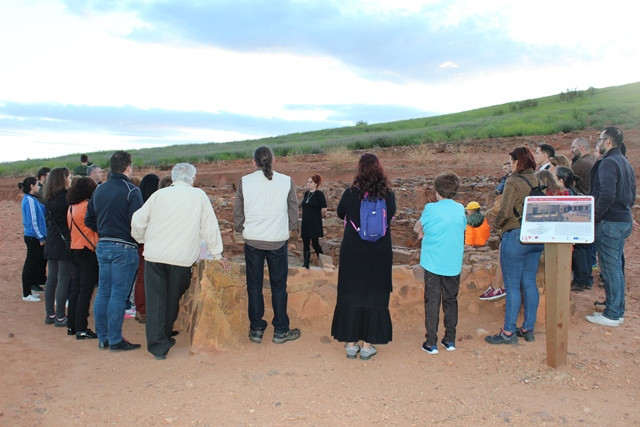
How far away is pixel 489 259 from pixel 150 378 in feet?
13.9

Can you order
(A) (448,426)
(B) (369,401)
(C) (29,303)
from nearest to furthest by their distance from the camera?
(A) (448,426), (B) (369,401), (C) (29,303)

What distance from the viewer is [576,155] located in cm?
761

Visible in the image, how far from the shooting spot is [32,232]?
743cm

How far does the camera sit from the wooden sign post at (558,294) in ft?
15.3

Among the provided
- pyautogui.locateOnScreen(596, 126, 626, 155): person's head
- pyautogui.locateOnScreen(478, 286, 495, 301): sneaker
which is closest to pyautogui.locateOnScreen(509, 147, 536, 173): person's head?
pyautogui.locateOnScreen(596, 126, 626, 155): person's head

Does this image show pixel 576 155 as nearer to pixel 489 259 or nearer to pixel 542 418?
pixel 489 259

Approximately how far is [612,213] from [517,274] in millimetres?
1373

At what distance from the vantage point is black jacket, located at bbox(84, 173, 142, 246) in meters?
5.32

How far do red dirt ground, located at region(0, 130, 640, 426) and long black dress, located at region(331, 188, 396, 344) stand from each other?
0.31 meters

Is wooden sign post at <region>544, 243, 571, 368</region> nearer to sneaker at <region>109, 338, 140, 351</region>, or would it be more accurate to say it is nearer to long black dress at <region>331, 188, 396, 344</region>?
long black dress at <region>331, 188, 396, 344</region>

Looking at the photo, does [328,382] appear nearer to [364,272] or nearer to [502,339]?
[364,272]

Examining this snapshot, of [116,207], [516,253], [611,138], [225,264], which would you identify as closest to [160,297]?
[225,264]

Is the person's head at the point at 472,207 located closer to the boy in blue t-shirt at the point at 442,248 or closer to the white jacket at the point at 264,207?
the boy in blue t-shirt at the point at 442,248

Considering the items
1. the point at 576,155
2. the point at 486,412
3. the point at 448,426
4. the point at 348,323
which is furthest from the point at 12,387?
the point at 576,155
